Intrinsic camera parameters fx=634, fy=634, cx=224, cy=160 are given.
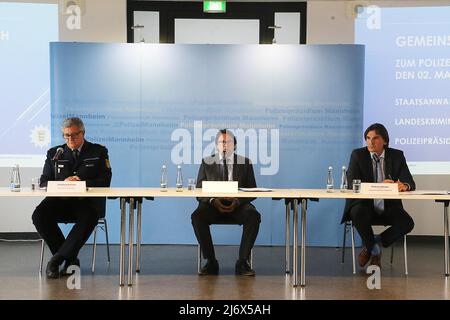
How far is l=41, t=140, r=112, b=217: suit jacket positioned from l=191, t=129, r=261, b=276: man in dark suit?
802mm

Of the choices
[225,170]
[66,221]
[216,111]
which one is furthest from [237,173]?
[66,221]

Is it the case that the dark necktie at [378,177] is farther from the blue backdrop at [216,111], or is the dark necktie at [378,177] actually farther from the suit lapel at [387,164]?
the blue backdrop at [216,111]

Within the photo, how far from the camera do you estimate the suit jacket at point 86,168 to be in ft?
17.2

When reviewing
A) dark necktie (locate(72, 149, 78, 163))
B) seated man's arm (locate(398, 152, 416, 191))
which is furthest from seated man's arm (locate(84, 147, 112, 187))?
seated man's arm (locate(398, 152, 416, 191))

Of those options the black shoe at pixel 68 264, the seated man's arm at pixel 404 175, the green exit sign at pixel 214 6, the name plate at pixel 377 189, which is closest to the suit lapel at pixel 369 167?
the seated man's arm at pixel 404 175

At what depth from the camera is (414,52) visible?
6.76m

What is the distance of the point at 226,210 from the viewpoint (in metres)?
5.29

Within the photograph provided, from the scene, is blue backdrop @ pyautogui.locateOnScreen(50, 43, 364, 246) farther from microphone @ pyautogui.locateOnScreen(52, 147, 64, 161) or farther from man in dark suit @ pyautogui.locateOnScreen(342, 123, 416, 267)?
microphone @ pyautogui.locateOnScreen(52, 147, 64, 161)

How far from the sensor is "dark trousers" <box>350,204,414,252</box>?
5.21m

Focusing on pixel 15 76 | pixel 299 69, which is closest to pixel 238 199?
pixel 299 69

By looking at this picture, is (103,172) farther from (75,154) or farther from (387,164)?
(387,164)

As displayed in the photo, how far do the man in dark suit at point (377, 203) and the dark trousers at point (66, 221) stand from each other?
2184mm

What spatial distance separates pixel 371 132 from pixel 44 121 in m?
3.51
